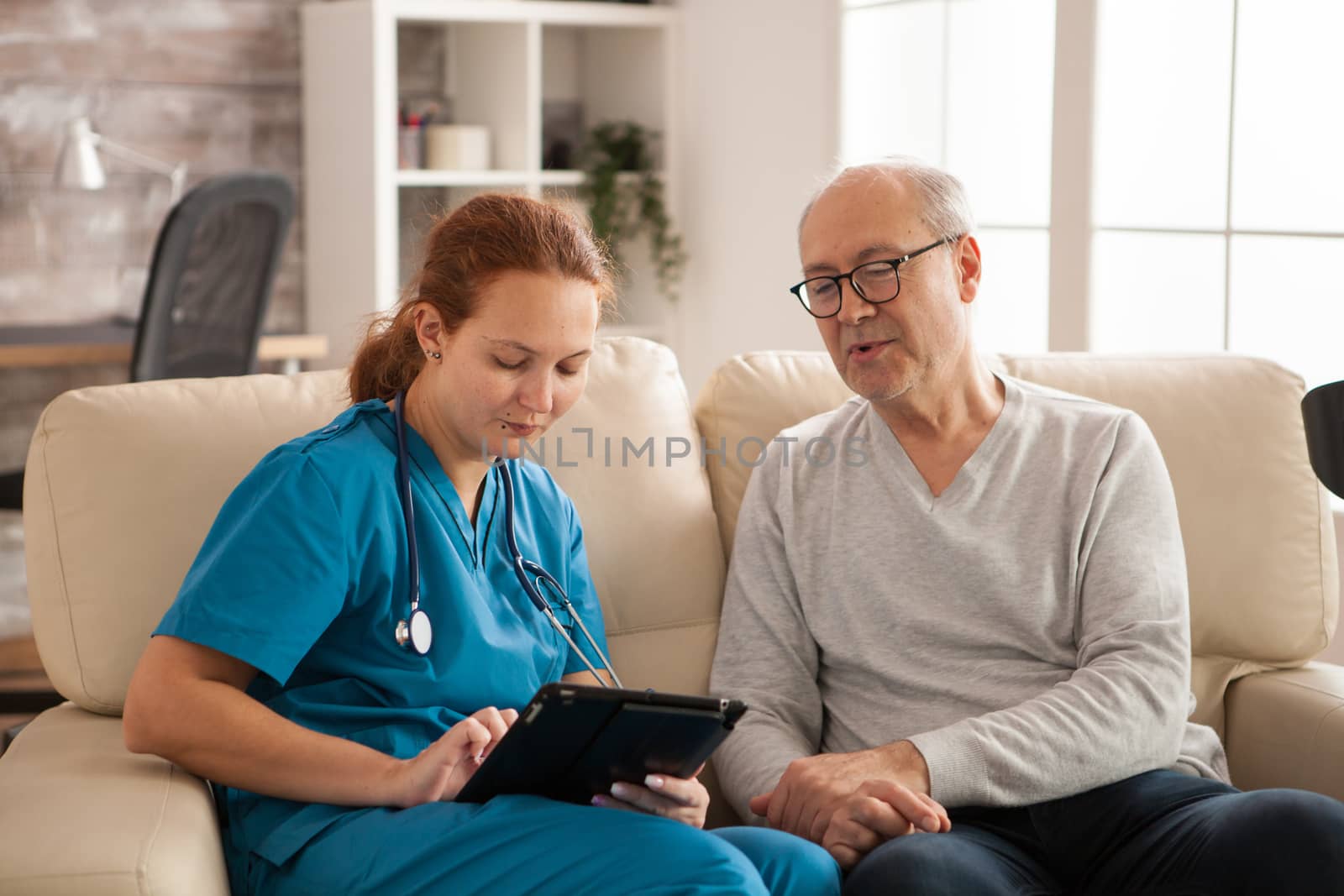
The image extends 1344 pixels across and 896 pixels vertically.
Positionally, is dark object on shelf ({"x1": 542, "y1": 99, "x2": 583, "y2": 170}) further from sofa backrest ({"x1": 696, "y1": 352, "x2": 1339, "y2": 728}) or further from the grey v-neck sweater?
the grey v-neck sweater

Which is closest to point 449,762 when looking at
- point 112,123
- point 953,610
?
point 953,610

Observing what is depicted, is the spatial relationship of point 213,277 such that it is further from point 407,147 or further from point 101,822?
point 101,822

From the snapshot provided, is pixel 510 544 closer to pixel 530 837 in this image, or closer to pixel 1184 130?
pixel 530 837

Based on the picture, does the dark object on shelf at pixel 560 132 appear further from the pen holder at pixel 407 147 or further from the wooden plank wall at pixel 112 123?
the wooden plank wall at pixel 112 123

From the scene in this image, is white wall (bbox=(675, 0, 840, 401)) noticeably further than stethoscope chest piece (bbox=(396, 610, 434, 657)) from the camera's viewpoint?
Yes

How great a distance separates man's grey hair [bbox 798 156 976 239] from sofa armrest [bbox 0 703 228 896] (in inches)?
35.9

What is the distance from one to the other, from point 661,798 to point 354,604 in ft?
1.11

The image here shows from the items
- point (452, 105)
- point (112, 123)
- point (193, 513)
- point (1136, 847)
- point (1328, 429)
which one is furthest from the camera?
point (452, 105)

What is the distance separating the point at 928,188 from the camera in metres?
1.70

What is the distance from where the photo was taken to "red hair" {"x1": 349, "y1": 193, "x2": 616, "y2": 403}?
4.68 ft

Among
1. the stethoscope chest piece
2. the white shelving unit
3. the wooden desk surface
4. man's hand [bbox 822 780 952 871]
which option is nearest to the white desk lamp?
the wooden desk surface

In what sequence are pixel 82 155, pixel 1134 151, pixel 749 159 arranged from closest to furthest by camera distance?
pixel 1134 151, pixel 82 155, pixel 749 159

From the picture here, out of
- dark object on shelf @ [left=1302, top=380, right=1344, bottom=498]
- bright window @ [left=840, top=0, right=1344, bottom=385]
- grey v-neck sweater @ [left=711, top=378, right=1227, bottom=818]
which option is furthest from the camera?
bright window @ [left=840, top=0, right=1344, bottom=385]

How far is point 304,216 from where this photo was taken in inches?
161
